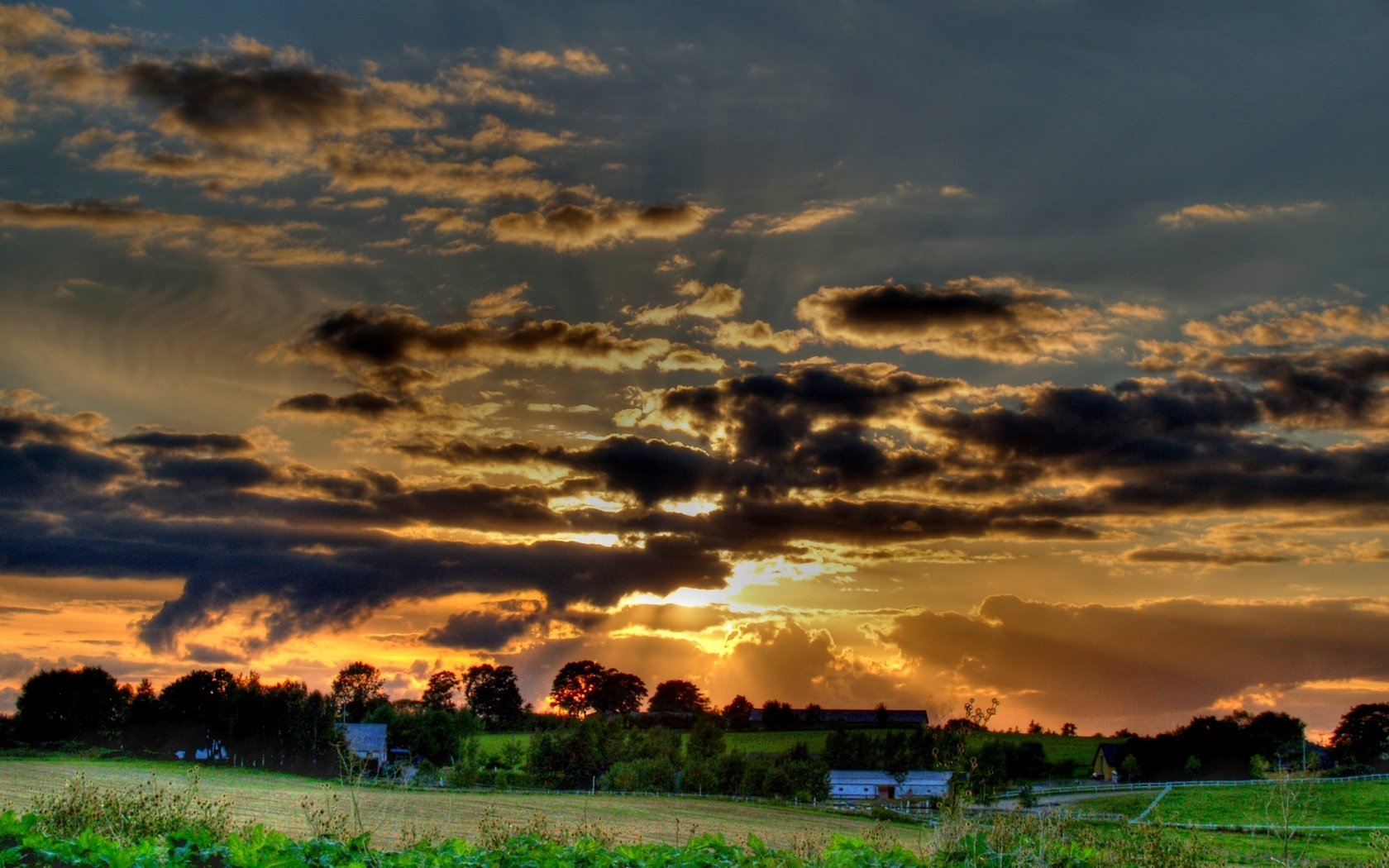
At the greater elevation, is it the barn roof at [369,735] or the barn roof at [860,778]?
the barn roof at [369,735]

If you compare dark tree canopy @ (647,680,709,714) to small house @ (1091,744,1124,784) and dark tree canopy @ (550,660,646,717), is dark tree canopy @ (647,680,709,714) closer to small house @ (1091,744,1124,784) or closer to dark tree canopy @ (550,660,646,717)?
dark tree canopy @ (550,660,646,717)

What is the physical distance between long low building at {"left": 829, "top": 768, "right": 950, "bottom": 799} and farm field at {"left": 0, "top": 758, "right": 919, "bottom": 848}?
17.5m

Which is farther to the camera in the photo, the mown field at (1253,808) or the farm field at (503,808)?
the mown field at (1253,808)

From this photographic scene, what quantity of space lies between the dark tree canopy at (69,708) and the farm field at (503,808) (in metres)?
21.5

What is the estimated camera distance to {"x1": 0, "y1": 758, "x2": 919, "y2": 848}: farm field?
48.0 m

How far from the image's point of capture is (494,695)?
141m

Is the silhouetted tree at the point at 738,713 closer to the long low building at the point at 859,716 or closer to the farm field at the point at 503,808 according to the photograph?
the long low building at the point at 859,716

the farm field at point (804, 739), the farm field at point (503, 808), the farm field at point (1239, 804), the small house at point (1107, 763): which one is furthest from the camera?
the farm field at point (804, 739)

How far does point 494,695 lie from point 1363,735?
9962cm

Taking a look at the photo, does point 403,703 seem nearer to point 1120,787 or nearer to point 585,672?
point 585,672

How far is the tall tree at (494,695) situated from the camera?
140 meters

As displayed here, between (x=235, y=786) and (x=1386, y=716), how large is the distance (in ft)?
351

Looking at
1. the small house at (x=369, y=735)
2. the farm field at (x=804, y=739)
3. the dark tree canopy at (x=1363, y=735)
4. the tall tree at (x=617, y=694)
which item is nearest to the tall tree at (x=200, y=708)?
the small house at (x=369, y=735)

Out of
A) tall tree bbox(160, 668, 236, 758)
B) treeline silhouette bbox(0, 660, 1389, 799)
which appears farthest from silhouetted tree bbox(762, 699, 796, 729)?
tall tree bbox(160, 668, 236, 758)
